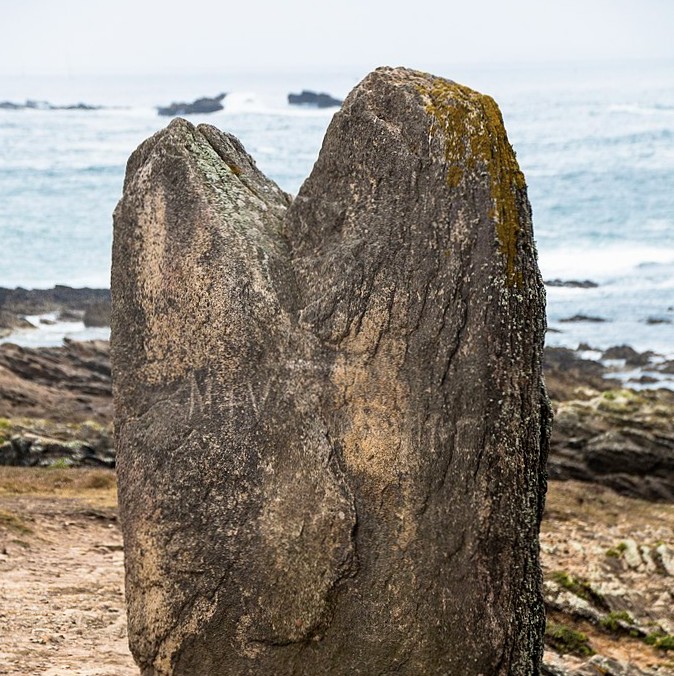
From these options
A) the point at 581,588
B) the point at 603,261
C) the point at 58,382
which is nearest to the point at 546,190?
the point at 603,261

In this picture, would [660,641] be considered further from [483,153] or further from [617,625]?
[483,153]

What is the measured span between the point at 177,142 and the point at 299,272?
136 centimetres

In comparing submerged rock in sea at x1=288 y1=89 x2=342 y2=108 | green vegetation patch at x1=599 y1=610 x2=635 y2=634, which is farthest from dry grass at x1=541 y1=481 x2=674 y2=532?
submerged rock in sea at x1=288 y1=89 x2=342 y2=108

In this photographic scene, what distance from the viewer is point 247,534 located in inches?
298

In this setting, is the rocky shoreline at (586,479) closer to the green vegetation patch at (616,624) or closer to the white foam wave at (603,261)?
the green vegetation patch at (616,624)

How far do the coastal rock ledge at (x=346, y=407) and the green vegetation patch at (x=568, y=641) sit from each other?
3.25m

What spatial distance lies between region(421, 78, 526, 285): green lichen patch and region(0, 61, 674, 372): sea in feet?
86.5

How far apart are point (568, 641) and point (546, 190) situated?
57512mm

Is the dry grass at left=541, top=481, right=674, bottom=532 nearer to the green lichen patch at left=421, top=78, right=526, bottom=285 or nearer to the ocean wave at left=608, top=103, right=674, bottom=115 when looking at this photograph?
the green lichen patch at left=421, top=78, right=526, bottom=285

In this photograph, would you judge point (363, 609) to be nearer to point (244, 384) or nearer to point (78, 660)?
point (244, 384)

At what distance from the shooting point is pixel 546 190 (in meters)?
66.2

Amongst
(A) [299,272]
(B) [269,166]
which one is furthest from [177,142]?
(B) [269,166]

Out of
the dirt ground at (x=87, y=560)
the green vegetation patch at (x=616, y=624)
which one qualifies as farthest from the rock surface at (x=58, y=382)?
the green vegetation patch at (x=616, y=624)

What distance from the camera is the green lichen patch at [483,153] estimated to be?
7.16m
